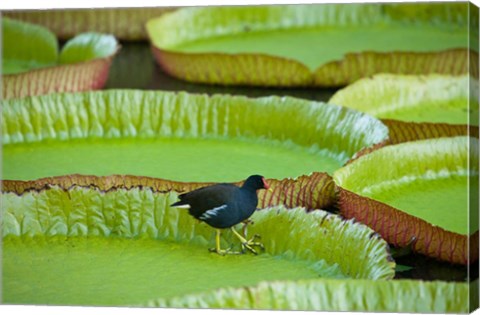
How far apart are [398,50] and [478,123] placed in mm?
1817

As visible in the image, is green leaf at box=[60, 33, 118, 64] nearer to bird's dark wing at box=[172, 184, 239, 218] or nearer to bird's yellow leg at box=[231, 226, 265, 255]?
bird's dark wing at box=[172, 184, 239, 218]

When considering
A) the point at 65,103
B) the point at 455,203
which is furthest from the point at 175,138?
the point at 455,203

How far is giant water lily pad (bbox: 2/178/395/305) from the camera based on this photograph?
3541mm

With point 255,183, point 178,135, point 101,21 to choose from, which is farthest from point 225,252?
point 101,21

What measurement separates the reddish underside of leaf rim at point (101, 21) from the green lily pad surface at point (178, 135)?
1.13 metres

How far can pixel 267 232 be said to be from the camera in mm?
3680

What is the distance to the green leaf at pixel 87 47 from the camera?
5598mm

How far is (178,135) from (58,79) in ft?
2.26

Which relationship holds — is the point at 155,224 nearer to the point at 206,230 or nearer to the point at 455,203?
the point at 206,230

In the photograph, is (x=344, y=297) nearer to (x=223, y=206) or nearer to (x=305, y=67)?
(x=223, y=206)

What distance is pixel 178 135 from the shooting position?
190 inches

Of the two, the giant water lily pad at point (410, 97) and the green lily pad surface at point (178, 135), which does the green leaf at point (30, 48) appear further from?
Result: the giant water lily pad at point (410, 97)

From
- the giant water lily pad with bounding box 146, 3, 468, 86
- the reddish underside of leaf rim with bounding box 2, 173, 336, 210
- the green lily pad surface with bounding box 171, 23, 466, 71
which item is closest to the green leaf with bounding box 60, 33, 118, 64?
the giant water lily pad with bounding box 146, 3, 468, 86

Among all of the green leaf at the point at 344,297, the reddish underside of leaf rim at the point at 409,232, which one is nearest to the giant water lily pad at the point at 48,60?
the reddish underside of leaf rim at the point at 409,232
